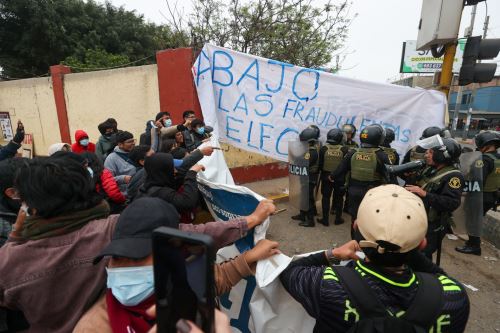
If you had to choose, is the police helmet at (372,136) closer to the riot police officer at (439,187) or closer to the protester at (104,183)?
the riot police officer at (439,187)

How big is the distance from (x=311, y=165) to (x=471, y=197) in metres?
2.16

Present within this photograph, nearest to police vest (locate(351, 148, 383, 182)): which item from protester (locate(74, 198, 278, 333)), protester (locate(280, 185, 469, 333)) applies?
protester (locate(280, 185, 469, 333))

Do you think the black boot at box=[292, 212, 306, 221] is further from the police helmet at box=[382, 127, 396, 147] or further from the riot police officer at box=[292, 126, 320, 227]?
the police helmet at box=[382, 127, 396, 147]

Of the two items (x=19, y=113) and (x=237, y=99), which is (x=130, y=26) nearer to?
(x=19, y=113)

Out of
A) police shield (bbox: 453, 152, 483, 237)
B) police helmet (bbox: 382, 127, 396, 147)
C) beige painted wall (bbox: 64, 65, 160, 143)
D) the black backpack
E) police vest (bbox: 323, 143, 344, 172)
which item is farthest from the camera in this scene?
beige painted wall (bbox: 64, 65, 160, 143)

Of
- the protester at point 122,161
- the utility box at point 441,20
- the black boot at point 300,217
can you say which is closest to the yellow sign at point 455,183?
the utility box at point 441,20

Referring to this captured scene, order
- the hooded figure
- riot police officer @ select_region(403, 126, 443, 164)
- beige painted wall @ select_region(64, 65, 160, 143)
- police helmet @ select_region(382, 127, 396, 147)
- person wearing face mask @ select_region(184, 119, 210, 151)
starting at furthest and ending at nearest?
beige painted wall @ select_region(64, 65, 160, 143)
police helmet @ select_region(382, 127, 396, 147)
person wearing face mask @ select_region(184, 119, 210, 151)
riot police officer @ select_region(403, 126, 443, 164)
the hooded figure

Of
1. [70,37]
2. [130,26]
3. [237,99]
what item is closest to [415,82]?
[130,26]

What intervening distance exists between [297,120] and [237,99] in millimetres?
946

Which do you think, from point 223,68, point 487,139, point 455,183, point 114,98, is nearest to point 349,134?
point 487,139

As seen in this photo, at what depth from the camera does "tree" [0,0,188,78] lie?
1457cm

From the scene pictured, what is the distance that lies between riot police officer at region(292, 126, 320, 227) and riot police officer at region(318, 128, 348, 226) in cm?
14

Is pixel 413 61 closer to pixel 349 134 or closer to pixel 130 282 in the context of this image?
pixel 349 134

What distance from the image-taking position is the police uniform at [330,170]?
464cm
